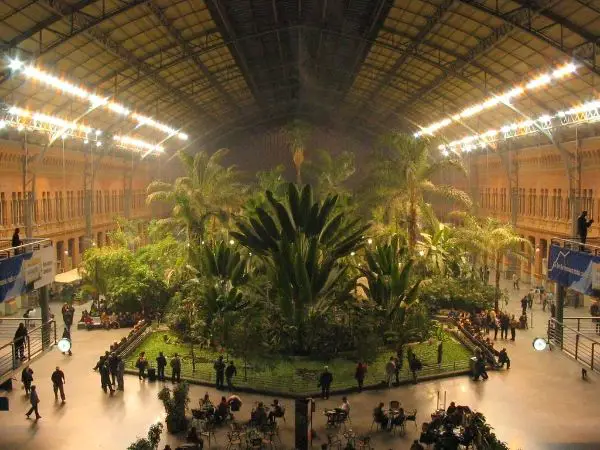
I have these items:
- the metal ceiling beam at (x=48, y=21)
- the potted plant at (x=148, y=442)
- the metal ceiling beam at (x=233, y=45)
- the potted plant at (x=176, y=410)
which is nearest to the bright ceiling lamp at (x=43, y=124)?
the metal ceiling beam at (x=48, y=21)

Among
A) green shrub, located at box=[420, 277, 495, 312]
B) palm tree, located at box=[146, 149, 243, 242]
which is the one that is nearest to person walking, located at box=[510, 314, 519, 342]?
green shrub, located at box=[420, 277, 495, 312]

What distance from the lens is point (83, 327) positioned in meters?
27.5

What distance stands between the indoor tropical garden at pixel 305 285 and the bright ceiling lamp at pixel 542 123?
5.11 meters

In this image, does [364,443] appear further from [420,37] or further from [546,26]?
[420,37]

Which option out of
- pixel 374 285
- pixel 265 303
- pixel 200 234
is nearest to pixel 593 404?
pixel 374 285

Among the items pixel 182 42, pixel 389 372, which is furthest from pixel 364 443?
pixel 182 42

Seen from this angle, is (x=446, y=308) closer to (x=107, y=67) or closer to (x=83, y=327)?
(x=83, y=327)

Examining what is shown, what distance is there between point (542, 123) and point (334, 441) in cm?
2215

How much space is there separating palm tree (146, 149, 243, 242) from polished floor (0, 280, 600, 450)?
874 centimetres

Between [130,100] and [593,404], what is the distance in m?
30.2

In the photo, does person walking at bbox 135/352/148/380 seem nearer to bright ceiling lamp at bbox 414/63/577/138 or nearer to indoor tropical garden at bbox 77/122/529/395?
indoor tropical garden at bbox 77/122/529/395

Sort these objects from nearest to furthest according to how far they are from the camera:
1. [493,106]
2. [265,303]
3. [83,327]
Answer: [265,303] → [83,327] → [493,106]

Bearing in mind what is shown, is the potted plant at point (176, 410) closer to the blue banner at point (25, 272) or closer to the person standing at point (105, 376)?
the person standing at point (105, 376)

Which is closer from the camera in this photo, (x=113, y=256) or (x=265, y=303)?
(x=265, y=303)
